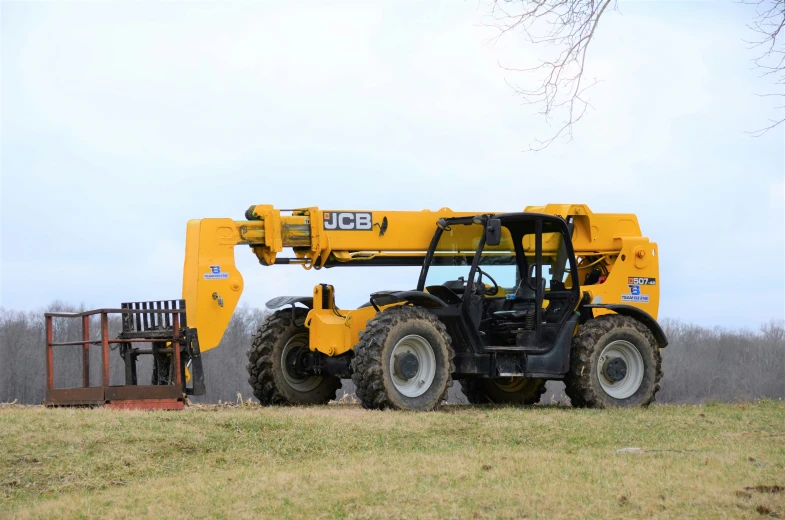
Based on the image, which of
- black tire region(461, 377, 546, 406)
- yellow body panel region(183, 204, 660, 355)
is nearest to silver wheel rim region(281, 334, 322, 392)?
yellow body panel region(183, 204, 660, 355)

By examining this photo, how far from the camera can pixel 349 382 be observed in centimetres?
3173

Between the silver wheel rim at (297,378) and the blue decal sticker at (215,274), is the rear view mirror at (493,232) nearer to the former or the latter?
the silver wheel rim at (297,378)

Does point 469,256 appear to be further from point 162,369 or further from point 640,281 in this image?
point 162,369

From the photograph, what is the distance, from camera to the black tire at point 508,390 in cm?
1638

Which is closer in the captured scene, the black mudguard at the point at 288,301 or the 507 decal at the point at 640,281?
the black mudguard at the point at 288,301

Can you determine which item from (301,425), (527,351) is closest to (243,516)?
(301,425)

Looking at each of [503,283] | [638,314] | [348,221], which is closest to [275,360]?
[348,221]

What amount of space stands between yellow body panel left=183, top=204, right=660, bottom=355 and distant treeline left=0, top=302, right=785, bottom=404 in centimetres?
1064

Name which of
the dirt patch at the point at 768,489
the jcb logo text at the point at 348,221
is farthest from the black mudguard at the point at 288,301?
the dirt patch at the point at 768,489

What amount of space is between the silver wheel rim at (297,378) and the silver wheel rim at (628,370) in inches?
168

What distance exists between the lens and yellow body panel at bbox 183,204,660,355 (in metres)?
13.7

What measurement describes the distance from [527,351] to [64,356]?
19.7 metres

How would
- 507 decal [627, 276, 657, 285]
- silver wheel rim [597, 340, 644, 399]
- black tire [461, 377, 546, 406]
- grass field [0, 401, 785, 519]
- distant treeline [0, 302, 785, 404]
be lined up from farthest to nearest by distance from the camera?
1. distant treeline [0, 302, 785, 404]
2. black tire [461, 377, 546, 406]
3. 507 decal [627, 276, 657, 285]
4. silver wheel rim [597, 340, 644, 399]
5. grass field [0, 401, 785, 519]

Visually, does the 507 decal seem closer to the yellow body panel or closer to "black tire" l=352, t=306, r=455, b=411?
the yellow body panel
